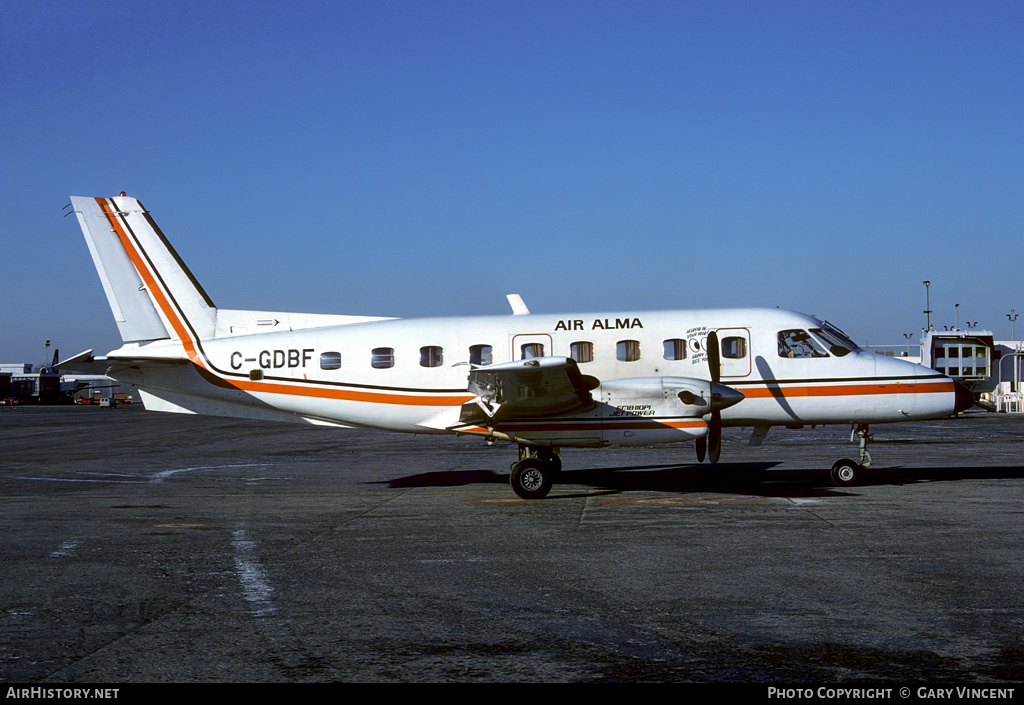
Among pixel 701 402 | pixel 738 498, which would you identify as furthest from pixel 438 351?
pixel 738 498

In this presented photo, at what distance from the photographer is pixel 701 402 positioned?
1523cm

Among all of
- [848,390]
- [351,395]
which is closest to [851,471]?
[848,390]

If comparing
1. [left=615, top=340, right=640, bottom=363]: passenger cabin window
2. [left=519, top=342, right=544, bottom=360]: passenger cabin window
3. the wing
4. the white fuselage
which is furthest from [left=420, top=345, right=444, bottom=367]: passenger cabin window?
[left=615, top=340, right=640, bottom=363]: passenger cabin window

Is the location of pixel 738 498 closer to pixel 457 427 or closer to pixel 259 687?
pixel 457 427

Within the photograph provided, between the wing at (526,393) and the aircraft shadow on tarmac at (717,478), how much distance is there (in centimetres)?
167

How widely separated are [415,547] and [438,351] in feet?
21.5

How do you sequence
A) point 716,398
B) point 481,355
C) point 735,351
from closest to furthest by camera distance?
point 716,398 → point 735,351 → point 481,355

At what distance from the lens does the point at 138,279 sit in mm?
18266

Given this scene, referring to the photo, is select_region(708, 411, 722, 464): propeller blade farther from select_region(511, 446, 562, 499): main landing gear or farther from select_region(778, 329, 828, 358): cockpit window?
select_region(511, 446, 562, 499): main landing gear

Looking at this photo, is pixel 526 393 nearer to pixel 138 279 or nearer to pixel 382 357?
pixel 382 357

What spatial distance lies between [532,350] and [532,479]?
2.57 metres

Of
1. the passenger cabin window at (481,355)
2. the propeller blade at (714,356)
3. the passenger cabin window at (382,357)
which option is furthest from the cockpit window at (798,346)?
the passenger cabin window at (382,357)

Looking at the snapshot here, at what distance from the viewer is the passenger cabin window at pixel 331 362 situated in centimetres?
1733

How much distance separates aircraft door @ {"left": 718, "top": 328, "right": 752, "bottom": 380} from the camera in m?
16.3
